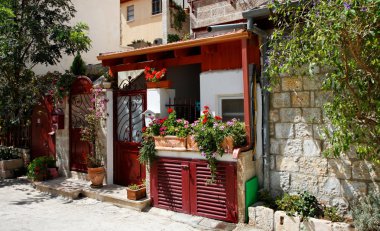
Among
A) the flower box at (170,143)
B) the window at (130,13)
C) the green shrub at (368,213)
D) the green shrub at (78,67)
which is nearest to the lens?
the green shrub at (368,213)

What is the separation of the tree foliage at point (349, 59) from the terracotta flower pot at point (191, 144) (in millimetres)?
2549

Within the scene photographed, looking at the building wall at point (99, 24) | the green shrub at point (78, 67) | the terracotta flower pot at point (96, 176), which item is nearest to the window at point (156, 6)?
the building wall at point (99, 24)

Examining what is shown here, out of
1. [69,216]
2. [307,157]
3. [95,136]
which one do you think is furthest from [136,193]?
[307,157]

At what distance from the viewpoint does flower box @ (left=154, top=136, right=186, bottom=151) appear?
6.75 metres

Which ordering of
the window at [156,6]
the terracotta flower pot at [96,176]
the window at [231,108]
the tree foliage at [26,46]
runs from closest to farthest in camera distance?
the window at [231,108]
the terracotta flower pot at [96,176]
the tree foliage at [26,46]
the window at [156,6]

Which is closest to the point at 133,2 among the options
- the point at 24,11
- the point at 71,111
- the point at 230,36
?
the point at 24,11

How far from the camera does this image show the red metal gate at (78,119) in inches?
379

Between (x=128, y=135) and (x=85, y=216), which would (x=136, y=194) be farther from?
(x=128, y=135)

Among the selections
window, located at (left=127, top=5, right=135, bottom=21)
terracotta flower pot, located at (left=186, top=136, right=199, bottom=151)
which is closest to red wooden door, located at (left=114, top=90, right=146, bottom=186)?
terracotta flower pot, located at (left=186, top=136, right=199, bottom=151)

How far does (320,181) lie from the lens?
598 cm

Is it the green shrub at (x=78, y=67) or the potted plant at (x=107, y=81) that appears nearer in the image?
the potted plant at (x=107, y=81)

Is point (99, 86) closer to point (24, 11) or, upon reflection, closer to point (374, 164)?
point (24, 11)

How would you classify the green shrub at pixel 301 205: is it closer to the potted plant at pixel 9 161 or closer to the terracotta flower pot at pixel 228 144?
the terracotta flower pot at pixel 228 144

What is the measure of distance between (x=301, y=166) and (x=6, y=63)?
30.4 feet
